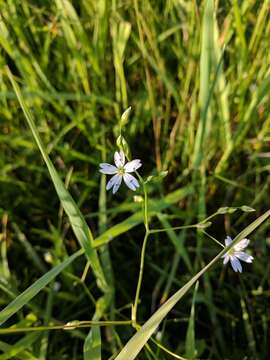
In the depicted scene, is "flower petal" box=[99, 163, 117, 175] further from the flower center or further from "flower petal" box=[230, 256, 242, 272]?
"flower petal" box=[230, 256, 242, 272]

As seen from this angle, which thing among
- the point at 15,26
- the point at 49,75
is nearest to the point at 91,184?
the point at 49,75

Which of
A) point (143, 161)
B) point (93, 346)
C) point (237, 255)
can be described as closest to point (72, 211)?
point (93, 346)

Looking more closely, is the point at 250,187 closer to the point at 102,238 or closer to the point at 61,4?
the point at 102,238

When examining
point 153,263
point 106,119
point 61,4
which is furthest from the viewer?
point 106,119

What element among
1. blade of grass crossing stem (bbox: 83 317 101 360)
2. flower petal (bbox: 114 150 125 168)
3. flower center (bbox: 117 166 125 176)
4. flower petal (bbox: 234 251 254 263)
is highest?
flower petal (bbox: 114 150 125 168)

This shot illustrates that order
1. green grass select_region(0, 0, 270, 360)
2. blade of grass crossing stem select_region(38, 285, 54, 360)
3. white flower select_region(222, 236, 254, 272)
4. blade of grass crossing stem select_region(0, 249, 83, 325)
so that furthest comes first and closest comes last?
green grass select_region(0, 0, 270, 360) → blade of grass crossing stem select_region(38, 285, 54, 360) → white flower select_region(222, 236, 254, 272) → blade of grass crossing stem select_region(0, 249, 83, 325)

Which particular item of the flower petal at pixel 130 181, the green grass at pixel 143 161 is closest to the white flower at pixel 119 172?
the flower petal at pixel 130 181

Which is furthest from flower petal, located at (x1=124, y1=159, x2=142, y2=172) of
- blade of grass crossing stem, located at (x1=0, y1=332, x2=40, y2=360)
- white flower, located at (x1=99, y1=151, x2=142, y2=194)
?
blade of grass crossing stem, located at (x1=0, y1=332, x2=40, y2=360)

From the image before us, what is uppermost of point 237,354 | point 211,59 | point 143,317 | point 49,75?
point 49,75
